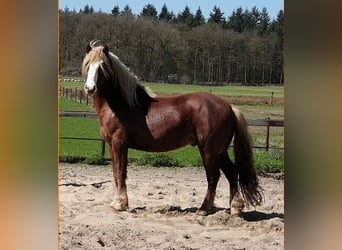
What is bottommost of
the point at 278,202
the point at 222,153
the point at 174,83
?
the point at 278,202

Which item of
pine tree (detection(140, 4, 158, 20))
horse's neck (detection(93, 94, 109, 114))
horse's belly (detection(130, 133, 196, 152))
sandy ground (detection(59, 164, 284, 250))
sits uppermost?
pine tree (detection(140, 4, 158, 20))

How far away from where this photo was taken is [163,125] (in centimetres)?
198

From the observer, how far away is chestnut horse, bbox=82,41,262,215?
1941mm

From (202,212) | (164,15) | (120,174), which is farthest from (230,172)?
(164,15)

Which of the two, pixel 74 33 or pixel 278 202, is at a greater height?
pixel 74 33

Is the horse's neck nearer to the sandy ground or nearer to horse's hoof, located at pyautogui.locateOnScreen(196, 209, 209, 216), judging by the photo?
the sandy ground

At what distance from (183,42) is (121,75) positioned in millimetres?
295

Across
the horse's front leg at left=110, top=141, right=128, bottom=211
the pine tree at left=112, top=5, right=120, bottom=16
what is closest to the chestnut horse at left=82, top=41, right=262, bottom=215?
the horse's front leg at left=110, top=141, right=128, bottom=211

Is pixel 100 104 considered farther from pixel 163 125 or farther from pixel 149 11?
pixel 149 11

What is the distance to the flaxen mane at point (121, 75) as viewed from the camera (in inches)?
76.3
